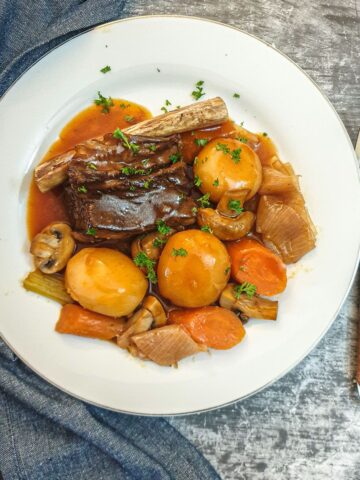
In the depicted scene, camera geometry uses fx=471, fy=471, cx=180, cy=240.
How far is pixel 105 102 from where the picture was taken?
330 centimetres

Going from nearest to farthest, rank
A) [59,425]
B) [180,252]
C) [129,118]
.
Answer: [180,252] < [59,425] < [129,118]

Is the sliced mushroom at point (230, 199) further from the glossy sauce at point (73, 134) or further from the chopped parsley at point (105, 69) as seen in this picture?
the chopped parsley at point (105, 69)

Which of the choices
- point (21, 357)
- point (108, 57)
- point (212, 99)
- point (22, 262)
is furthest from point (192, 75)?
point (21, 357)

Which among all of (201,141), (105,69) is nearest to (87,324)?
(201,141)

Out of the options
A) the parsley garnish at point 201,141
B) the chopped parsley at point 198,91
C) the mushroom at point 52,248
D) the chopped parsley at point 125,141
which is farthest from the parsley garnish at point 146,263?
the chopped parsley at point 198,91

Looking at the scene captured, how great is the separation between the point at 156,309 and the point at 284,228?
3.26 feet

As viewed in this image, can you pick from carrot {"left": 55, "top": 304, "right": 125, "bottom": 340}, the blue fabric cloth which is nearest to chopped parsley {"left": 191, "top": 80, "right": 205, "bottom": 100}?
the blue fabric cloth

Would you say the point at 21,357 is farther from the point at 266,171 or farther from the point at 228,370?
the point at 266,171

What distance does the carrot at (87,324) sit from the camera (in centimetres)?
305

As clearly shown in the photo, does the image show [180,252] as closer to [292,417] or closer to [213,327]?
[213,327]

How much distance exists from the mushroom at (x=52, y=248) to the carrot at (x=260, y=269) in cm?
112

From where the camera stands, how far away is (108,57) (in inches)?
126

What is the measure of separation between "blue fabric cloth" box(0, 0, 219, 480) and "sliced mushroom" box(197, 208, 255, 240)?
1.41 meters

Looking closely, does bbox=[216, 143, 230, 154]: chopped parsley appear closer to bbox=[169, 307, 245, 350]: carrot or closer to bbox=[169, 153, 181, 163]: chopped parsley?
bbox=[169, 153, 181, 163]: chopped parsley
